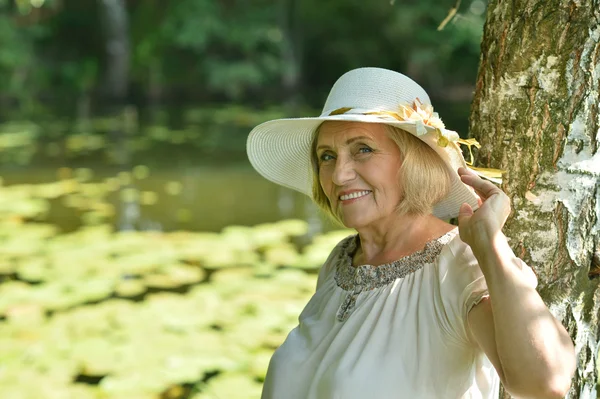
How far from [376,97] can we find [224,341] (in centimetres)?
154

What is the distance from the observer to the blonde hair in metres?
1.30

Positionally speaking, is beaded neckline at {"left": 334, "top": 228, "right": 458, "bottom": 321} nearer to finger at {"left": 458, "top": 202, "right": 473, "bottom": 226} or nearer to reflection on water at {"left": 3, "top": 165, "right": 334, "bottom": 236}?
finger at {"left": 458, "top": 202, "right": 473, "bottom": 226}

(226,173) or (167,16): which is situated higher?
(167,16)

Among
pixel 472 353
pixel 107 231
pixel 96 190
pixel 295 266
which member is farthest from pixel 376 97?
pixel 96 190

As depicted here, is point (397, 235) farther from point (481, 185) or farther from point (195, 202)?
point (195, 202)

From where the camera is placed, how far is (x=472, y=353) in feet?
3.74

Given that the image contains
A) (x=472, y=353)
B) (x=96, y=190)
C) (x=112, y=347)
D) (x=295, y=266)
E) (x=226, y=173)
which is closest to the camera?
(x=472, y=353)

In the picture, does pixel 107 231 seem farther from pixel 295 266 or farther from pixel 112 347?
pixel 112 347

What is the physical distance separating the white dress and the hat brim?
0.46ft

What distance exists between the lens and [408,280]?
122 cm

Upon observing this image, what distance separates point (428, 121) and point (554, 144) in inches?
11.1

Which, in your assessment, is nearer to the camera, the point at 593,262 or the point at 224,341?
the point at 593,262

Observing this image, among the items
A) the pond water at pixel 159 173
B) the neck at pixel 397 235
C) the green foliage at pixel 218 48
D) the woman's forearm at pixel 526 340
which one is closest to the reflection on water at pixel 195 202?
the pond water at pixel 159 173

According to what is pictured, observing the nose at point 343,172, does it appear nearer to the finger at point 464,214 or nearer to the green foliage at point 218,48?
the finger at point 464,214
